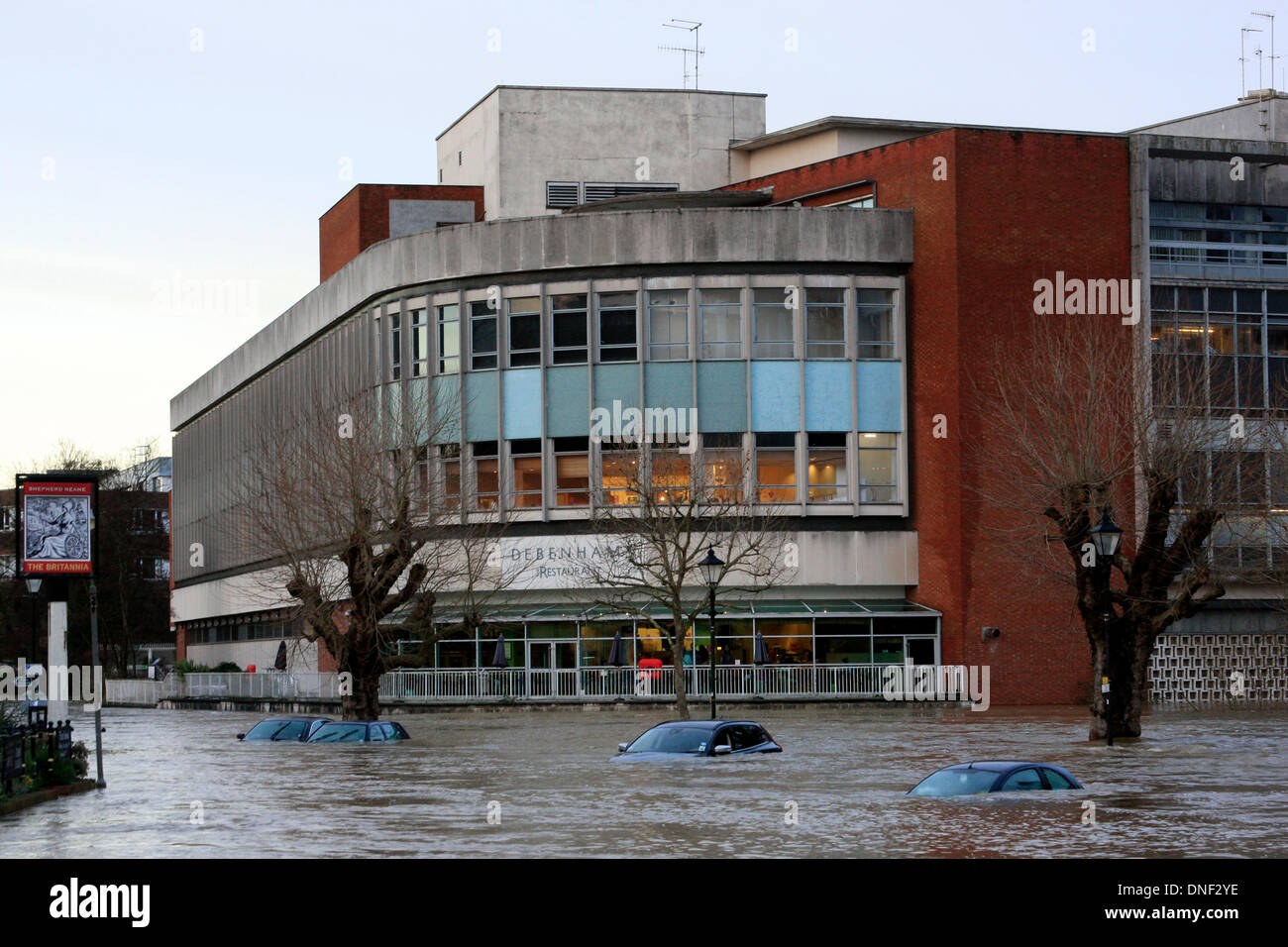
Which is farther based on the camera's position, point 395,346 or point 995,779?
point 395,346

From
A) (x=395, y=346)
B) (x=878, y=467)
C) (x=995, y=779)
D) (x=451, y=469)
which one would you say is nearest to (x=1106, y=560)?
→ (x=995, y=779)

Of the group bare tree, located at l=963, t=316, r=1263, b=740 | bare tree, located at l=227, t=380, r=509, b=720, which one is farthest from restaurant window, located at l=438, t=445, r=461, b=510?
bare tree, located at l=963, t=316, r=1263, b=740

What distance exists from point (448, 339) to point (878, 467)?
14.7m

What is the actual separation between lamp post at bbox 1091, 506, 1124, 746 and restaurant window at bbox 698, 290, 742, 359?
22.6 metres

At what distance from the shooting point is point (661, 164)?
67.9 m

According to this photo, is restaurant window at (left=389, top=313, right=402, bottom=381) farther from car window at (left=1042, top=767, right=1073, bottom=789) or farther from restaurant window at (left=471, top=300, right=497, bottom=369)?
car window at (left=1042, top=767, right=1073, bottom=789)

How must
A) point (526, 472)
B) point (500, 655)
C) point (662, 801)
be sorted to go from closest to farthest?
point (662, 801)
point (500, 655)
point (526, 472)

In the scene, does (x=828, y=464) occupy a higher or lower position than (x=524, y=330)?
lower

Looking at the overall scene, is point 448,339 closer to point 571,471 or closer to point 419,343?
point 419,343

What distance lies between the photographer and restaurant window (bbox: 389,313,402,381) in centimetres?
5916

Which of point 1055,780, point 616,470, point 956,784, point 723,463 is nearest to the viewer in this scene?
point 1055,780

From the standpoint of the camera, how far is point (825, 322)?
56219mm

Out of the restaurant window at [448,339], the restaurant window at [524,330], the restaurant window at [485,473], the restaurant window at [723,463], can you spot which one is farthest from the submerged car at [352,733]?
the restaurant window at [448,339]

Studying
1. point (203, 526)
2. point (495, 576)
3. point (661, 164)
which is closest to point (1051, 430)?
point (495, 576)
